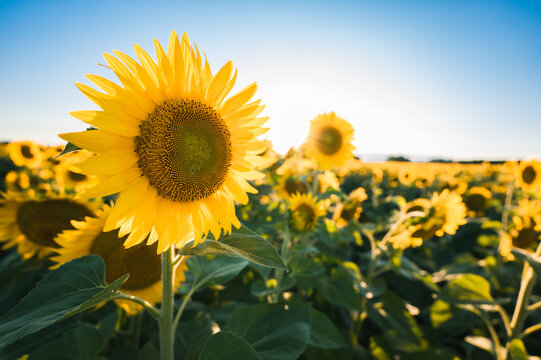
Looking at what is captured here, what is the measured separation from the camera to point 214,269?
5.90ft

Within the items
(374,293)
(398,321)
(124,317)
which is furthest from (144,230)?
(398,321)

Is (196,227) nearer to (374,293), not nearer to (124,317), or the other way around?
(124,317)

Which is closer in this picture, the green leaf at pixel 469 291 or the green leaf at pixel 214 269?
the green leaf at pixel 214 269

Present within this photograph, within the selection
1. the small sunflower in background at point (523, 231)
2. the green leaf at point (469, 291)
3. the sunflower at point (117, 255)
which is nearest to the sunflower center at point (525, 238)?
the small sunflower in background at point (523, 231)

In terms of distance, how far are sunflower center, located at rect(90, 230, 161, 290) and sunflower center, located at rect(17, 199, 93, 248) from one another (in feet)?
1.67

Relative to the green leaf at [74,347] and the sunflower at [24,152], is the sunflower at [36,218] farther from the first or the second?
the sunflower at [24,152]

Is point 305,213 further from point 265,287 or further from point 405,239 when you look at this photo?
point 405,239

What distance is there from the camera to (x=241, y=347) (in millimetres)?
1313

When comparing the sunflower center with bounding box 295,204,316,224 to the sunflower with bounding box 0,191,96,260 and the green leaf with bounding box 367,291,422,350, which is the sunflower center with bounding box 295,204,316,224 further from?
the sunflower with bounding box 0,191,96,260

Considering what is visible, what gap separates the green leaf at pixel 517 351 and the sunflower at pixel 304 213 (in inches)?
80.4

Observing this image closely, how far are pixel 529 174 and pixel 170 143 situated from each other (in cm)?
777

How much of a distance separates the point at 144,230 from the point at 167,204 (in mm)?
160

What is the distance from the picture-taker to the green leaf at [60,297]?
34.6 inches

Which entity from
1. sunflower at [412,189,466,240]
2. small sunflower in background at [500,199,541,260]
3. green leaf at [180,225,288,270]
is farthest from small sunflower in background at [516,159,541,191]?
green leaf at [180,225,288,270]
